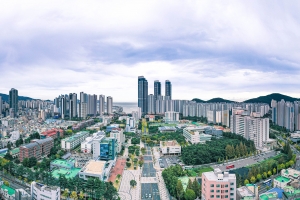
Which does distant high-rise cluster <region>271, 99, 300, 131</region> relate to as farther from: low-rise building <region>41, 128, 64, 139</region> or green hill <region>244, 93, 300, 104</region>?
low-rise building <region>41, 128, 64, 139</region>

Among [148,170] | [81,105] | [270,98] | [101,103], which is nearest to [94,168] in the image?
[148,170]

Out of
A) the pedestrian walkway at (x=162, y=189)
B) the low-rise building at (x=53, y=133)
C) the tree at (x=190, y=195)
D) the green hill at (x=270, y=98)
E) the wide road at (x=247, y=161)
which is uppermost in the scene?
the green hill at (x=270, y=98)

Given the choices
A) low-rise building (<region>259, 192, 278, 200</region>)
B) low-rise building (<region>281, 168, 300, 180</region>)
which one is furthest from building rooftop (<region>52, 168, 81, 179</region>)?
low-rise building (<region>281, 168, 300, 180</region>)

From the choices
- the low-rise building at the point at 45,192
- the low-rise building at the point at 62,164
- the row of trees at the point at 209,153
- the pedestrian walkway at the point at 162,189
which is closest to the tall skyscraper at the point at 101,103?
the row of trees at the point at 209,153

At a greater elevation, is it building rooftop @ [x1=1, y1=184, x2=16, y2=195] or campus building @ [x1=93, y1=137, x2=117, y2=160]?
campus building @ [x1=93, y1=137, x2=117, y2=160]

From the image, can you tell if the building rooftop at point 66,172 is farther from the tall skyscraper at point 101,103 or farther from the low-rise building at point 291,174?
the tall skyscraper at point 101,103
